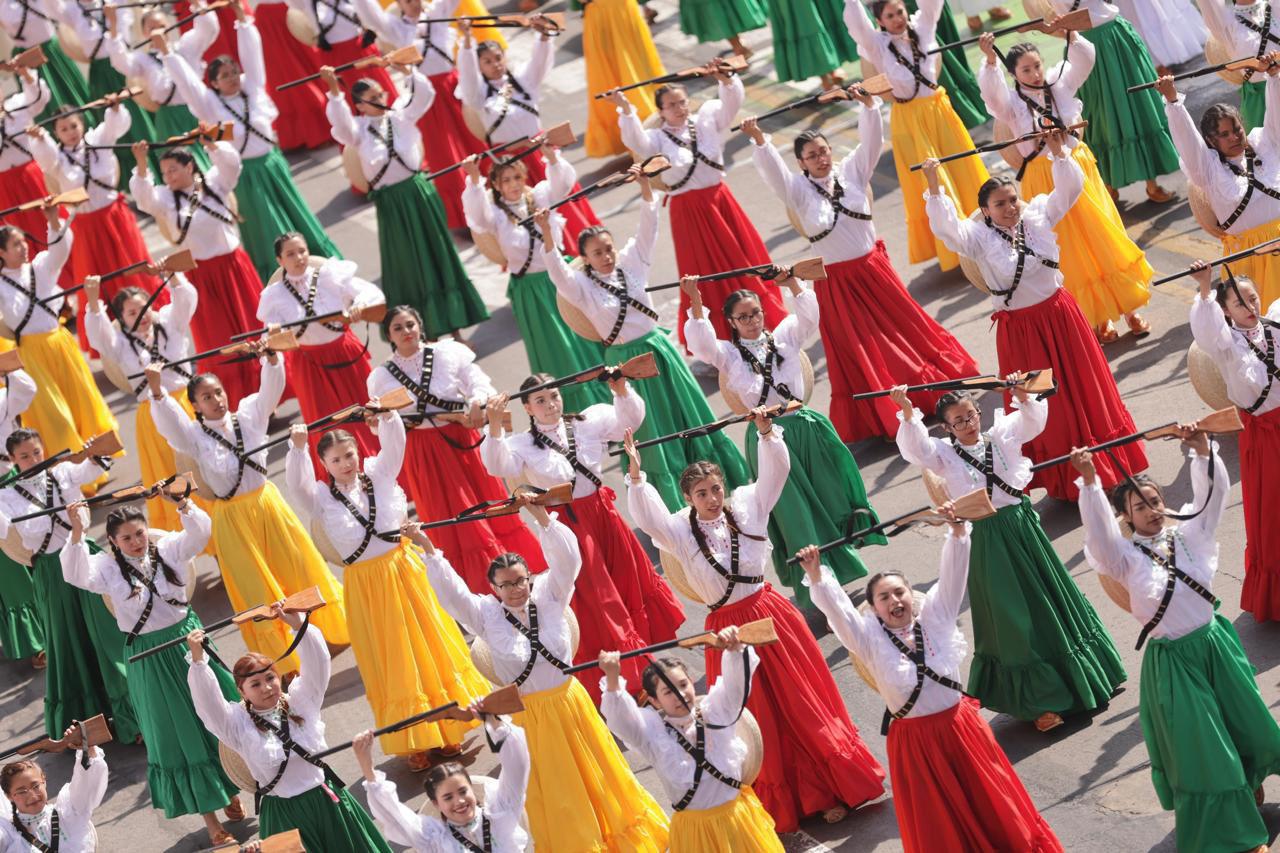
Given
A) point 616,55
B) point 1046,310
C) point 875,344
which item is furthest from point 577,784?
point 616,55

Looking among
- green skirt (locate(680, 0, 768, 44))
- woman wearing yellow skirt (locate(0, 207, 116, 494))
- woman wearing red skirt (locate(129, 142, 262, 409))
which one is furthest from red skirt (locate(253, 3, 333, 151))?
woman wearing yellow skirt (locate(0, 207, 116, 494))

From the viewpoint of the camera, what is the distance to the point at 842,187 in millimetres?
12039

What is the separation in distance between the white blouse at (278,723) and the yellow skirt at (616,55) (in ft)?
23.1

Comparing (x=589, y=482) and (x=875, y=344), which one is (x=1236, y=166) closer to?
(x=875, y=344)

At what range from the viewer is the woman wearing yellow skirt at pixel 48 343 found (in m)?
13.3

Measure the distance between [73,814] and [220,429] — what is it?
103 inches

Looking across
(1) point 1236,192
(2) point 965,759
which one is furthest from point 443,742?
(1) point 1236,192

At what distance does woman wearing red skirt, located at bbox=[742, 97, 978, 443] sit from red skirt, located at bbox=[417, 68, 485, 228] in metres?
3.63

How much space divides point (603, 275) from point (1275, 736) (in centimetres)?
430

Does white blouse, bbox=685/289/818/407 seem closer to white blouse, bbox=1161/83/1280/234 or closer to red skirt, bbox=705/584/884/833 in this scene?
red skirt, bbox=705/584/884/833

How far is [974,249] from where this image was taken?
37.0ft

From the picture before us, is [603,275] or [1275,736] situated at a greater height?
[603,275]

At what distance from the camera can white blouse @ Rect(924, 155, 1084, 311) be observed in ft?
36.8

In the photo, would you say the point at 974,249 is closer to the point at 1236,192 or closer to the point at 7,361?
the point at 1236,192
